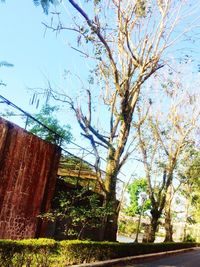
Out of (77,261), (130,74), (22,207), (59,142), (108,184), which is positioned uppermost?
(130,74)

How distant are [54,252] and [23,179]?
9.81 ft

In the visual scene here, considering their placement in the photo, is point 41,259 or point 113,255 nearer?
point 41,259

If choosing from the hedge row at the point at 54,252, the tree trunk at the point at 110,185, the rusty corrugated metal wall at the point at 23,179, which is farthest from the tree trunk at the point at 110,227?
the rusty corrugated metal wall at the point at 23,179

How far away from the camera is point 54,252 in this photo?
38.4 ft

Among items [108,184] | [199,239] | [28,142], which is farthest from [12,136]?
[199,239]

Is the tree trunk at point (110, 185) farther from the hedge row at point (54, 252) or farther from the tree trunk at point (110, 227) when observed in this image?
the hedge row at point (54, 252)

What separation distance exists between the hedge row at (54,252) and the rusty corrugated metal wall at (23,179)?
1924mm

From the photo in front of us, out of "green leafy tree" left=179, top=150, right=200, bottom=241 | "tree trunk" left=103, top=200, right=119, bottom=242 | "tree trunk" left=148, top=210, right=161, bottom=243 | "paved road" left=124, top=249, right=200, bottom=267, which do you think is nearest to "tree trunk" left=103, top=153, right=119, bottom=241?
"tree trunk" left=103, top=200, right=119, bottom=242

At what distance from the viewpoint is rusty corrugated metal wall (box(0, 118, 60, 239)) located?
41.4 ft

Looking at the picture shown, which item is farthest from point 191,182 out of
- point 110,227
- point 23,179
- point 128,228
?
point 23,179

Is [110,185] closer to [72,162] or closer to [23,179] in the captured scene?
[72,162]

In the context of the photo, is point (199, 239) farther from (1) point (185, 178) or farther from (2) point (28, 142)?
(2) point (28, 142)

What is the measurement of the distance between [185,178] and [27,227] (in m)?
27.4

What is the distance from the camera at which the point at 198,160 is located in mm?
38375
